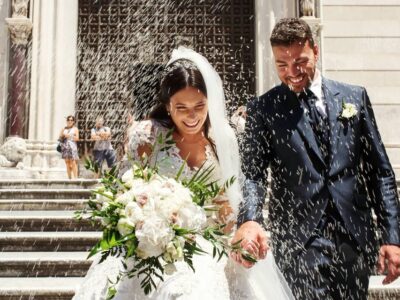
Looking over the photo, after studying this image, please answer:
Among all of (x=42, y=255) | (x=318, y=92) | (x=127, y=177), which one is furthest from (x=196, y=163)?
(x=42, y=255)

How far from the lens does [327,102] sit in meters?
2.61

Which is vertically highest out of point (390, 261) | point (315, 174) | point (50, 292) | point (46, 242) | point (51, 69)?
point (51, 69)

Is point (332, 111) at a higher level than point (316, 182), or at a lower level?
higher

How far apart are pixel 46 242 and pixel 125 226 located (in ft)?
13.3

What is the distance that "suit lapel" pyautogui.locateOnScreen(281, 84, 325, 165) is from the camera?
253 cm

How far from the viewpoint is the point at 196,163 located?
3.19 meters

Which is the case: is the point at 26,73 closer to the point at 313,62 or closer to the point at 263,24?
the point at 263,24

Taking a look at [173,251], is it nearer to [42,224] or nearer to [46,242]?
[46,242]

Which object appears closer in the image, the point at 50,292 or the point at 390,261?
the point at 390,261

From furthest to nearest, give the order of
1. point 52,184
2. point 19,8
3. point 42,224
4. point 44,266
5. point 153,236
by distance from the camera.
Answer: point 19,8, point 52,184, point 42,224, point 44,266, point 153,236

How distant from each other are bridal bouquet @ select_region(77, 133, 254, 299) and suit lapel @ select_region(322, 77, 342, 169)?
0.56 metres

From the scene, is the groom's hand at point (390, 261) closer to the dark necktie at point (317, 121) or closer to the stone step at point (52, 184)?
the dark necktie at point (317, 121)

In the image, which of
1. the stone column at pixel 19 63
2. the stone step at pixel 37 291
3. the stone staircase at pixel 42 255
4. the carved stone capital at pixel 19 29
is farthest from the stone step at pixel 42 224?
the carved stone capital at pixel 19 29

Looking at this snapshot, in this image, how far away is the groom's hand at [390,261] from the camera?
2.35 m
